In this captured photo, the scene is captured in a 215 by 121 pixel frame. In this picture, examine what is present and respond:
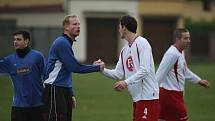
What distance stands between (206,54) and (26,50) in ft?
193

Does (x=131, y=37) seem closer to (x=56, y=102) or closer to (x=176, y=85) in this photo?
(x=56, y=102)

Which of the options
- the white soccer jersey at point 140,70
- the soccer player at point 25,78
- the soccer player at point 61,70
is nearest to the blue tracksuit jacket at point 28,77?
the soccer player at point 25,78

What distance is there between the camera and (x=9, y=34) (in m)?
48.6

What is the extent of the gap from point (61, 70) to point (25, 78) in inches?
36.8

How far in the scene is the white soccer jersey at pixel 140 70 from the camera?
1051 centimetres

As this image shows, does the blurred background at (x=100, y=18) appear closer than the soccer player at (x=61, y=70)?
No

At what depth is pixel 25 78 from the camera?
37.3 feet

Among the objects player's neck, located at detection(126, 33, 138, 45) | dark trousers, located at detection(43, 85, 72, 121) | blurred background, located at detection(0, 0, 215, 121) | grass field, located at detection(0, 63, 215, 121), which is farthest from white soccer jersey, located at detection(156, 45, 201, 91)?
blurred background, located at detection(0, 0, 215, 121)

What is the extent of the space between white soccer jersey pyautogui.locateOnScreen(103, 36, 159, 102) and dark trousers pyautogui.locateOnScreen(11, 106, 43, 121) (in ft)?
5.02

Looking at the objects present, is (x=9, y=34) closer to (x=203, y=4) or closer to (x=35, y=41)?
(x=35, y=41)

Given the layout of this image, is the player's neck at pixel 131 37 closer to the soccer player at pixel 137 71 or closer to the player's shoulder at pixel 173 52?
the soccer player at pixel 137 71

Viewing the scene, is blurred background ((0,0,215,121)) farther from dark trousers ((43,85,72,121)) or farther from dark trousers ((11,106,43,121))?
dark trousers ((43,85,72,121))

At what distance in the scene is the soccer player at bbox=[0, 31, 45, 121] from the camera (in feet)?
37.4

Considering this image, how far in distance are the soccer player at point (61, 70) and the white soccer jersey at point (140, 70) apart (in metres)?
0.52
